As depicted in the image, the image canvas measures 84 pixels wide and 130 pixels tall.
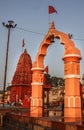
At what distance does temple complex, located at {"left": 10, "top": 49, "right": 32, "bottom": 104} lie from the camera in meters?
46.0

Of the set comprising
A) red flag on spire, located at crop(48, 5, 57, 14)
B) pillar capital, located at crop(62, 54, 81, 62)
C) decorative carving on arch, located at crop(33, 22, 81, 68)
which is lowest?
pillar capital, located at crop(62, 54, 81, 62)

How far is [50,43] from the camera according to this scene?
1523 cm

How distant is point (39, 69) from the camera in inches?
627

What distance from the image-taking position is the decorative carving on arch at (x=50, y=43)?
1248 centimetres

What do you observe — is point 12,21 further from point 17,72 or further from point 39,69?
point 17,72

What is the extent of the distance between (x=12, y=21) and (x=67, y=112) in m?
13.4

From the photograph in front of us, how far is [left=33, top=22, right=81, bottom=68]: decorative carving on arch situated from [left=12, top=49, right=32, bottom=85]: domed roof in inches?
1279

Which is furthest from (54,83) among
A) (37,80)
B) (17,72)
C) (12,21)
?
(37,80)

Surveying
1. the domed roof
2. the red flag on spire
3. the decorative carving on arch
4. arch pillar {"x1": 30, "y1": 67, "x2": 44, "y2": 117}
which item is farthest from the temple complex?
the red flag on spire

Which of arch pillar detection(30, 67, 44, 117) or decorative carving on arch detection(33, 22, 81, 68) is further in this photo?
arch pillar detection(30, 67, 44, 117)

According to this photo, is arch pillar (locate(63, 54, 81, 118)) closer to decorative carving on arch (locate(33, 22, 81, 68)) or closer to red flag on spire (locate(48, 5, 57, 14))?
decorative carving on arch (locate(33, 22, 81, 68))

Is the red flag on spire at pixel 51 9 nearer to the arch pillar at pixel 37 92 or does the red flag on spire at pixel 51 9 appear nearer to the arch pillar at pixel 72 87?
the arch pillar at pixel 37 92

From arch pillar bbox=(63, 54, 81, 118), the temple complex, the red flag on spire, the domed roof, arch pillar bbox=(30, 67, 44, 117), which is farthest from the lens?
the domed roof

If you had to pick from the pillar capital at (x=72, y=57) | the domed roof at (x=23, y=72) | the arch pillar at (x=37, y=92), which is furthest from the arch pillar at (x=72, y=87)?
the domed roof at (x=23, y=72)
